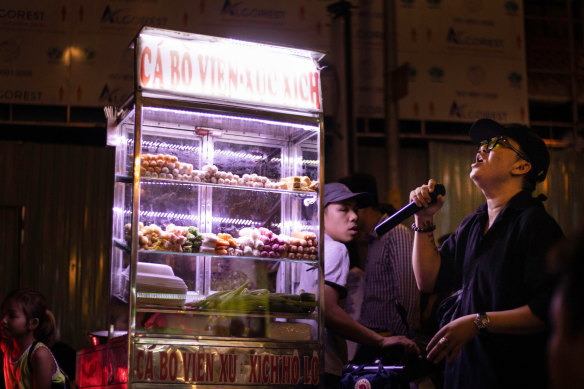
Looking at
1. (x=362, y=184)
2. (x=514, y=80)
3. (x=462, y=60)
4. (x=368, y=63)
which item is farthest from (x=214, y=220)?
(x=514, y=80)

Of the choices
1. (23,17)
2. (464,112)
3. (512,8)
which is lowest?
(464,112)

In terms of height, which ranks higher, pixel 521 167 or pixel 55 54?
pixel 55 54

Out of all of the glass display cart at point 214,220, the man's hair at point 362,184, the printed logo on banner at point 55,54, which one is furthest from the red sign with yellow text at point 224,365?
the printed logo on banner at point 55,54

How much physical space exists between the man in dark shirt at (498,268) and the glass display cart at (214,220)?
117cm

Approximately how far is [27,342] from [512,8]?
26.1 feet

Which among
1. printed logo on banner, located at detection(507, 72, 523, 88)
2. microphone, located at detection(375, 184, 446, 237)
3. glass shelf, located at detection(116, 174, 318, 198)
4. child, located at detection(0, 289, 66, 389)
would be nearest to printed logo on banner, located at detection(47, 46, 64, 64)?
child, located at detection(0, 289, 66, 389)

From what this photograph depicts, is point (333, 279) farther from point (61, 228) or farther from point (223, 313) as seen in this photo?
point (61, 228)

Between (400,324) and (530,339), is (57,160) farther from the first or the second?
(530,339)

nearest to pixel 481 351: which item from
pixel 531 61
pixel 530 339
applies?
pixel 530 339

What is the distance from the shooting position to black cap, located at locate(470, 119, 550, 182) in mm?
3236

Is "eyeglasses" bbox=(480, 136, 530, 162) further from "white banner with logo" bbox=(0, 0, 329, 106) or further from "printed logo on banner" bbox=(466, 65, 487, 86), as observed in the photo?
"printed logo on banner" bbox=(466, 65, 487, 86)

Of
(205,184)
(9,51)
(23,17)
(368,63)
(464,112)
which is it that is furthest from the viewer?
(464,112)

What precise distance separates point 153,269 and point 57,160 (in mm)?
5480

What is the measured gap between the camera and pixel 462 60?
9.55 m
